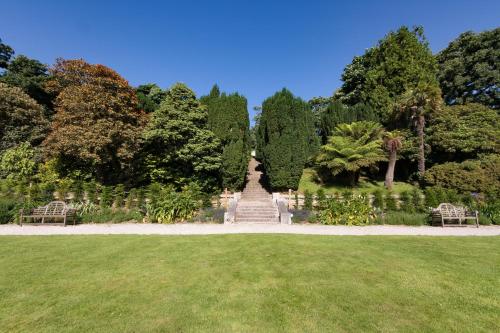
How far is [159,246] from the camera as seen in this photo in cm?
631

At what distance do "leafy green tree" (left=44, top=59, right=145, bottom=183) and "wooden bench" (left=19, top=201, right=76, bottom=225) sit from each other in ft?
10.8

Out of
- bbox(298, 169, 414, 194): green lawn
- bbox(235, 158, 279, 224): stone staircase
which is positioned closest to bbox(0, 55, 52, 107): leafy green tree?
bbox(235, 158, 279, 224): stone staircase

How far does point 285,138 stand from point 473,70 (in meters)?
18.7

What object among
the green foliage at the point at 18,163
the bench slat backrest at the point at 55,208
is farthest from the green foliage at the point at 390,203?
the green foliage at the point at 18,163

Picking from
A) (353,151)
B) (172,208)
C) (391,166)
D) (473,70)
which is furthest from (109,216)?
(473,70)

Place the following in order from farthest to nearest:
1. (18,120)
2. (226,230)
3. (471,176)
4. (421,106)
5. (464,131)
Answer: (421,106) < (18,120) < (464,131) < (471,176) < (226,230)

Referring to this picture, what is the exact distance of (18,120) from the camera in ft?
53.1

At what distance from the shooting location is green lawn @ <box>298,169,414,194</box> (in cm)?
1606

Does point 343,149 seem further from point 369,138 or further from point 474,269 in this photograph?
point 474,269

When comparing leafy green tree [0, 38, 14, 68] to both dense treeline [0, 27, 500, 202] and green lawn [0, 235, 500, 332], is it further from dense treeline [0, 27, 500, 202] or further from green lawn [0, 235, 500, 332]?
green lawn [0, 235, 500, 332]

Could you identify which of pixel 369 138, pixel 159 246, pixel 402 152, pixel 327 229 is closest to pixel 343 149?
pixel 369 138

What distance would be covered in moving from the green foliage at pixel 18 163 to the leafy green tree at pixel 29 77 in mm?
6196

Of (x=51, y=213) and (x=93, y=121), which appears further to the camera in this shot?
(x=93, y=121)

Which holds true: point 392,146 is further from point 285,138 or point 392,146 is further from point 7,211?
point 7,211
